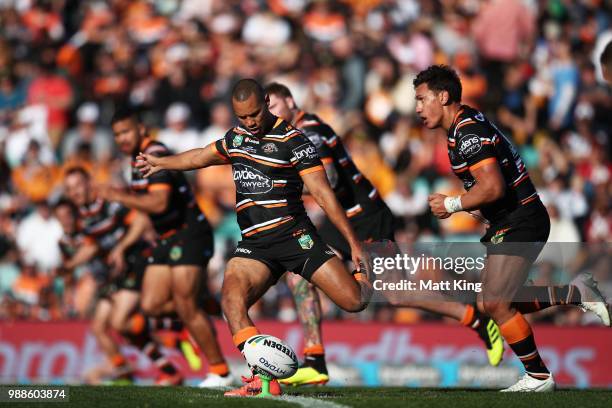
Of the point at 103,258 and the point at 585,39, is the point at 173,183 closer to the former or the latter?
the point at 103,258

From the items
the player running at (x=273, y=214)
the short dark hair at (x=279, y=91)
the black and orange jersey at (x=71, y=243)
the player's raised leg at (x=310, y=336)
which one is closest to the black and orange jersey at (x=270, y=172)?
the player running at (x=273, y=214)

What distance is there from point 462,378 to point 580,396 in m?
6.33

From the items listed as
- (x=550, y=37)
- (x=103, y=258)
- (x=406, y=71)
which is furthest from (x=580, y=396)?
(x=550, y=37)

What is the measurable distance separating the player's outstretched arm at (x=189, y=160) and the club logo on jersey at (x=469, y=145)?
209cm

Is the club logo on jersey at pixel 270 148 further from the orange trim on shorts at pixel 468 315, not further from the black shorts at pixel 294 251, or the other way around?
the orange trim on shorts at pixel 468 315

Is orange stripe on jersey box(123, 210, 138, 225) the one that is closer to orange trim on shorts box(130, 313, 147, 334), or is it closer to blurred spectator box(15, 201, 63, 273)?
orange trim on shorts box(130, 313, 147, 334)

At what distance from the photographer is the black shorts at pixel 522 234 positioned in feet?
31.6

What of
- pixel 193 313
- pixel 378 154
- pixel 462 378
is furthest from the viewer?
pixel 378 154

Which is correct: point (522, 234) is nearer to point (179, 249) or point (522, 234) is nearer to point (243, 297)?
point (243, 297)

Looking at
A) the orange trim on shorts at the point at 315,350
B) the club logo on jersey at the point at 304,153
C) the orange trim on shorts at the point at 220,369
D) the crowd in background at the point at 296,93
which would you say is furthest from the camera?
the crowd in background at the point at 296,93

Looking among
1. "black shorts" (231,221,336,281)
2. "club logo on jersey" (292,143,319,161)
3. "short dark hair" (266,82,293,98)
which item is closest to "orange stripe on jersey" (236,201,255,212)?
"black shorts" (231,221,336,281)

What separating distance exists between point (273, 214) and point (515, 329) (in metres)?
2.36

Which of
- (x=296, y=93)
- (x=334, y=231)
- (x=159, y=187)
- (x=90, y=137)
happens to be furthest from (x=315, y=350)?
(x=90, y=137)

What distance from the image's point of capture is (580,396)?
9266 mm
